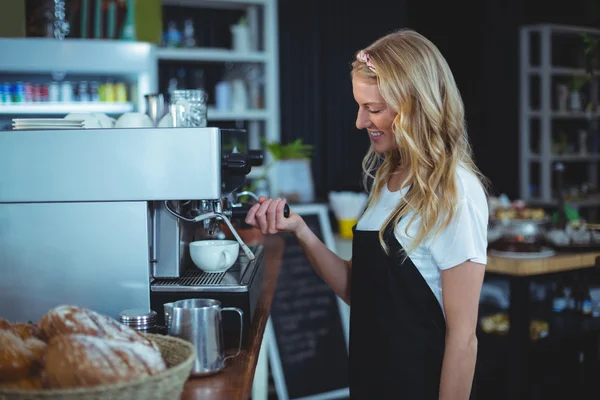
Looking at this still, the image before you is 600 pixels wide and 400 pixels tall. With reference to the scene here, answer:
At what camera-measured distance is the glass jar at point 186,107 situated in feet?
5.66

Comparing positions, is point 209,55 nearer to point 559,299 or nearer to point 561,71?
point 559,299

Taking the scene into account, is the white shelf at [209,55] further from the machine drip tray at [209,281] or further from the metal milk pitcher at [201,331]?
the metal milk pitcher at [201,331]

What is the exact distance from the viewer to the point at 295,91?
16.5 feet

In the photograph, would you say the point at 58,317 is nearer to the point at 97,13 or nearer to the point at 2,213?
Answer: the point at 2,213

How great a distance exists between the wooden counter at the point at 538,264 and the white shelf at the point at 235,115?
1992 mm

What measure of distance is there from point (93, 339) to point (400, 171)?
889mm

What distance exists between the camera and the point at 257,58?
476 cm

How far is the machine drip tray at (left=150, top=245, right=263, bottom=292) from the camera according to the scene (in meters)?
1.53

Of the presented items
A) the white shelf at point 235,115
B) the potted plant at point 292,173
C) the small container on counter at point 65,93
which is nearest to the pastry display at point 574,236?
the potted plant at point 292,173

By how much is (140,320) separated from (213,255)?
1.03 feet

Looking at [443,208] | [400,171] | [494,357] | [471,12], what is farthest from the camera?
[471,12]

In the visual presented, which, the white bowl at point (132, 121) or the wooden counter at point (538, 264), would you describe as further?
the wooden counter at point (538, 264)

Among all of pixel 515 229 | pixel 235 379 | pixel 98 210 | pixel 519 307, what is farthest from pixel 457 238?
pixel 515 229

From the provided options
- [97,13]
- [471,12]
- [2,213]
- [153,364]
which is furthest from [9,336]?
[471,12]
